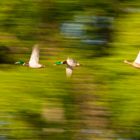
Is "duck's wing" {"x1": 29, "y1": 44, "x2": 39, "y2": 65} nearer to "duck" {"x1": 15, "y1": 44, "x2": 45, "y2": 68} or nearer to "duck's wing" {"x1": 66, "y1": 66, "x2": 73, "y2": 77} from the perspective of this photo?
"duck" {"x1": 15, "y1": 44, "x2": 45, "y2": 68}

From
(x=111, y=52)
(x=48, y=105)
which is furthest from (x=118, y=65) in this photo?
(x=48, y=105)

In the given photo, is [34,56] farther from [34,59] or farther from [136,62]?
[136,62]

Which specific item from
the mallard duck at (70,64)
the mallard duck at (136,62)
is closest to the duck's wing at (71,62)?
the mallard duck at (70,64)

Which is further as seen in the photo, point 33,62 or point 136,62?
point 33,62

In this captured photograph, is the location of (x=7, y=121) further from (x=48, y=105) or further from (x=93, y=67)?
(x=93, y=67)

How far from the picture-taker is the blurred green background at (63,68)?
2627 mm

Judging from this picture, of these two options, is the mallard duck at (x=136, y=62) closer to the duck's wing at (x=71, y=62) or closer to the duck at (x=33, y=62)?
the duck's wing at (x=71, y=62)

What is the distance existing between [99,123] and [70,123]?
93 mm

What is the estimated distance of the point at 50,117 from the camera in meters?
2.69

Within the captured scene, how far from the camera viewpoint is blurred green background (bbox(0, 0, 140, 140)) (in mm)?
2627

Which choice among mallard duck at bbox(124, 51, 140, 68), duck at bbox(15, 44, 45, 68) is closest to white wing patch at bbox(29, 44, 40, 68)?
duck at bbox(15, 44, 45, 68)

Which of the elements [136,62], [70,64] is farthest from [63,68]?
[136,62]

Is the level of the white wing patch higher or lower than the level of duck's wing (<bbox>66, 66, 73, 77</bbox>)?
higher

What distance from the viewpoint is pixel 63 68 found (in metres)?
2.68
